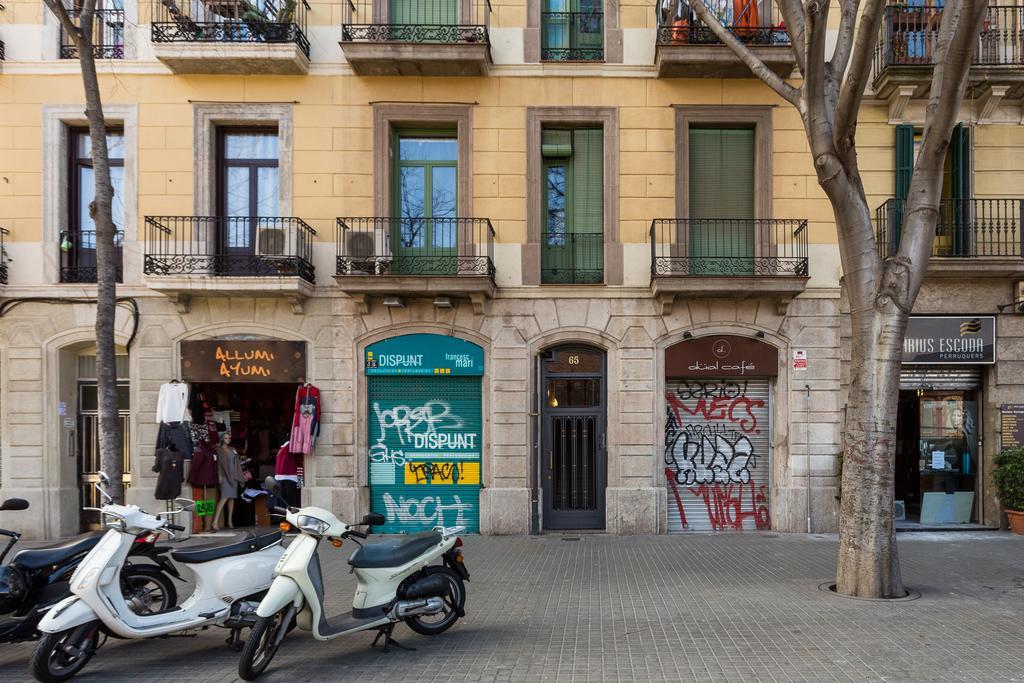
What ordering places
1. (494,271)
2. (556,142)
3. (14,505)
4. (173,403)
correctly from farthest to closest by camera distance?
(556,142), (494,271), (173,403), (14,505)

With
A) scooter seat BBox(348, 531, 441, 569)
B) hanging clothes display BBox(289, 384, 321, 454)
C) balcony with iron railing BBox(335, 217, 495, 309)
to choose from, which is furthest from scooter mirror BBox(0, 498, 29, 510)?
balcony with iron railing BBox(335, 217, 495, 309)

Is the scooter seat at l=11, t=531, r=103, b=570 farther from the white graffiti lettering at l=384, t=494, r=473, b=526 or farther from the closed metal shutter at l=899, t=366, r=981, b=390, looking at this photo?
the closed metal shutter at l=899, t=366, r=981, b=390

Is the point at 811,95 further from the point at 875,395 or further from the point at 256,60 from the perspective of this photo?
the point at 256,60

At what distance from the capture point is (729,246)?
1145 centimetres

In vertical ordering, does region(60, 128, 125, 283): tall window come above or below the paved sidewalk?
above

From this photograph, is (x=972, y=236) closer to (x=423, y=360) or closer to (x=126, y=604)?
(x=423, y=360)

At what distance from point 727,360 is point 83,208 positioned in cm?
1148

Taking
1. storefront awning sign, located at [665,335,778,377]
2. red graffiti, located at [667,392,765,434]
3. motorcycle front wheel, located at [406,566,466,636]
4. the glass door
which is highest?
the glass door

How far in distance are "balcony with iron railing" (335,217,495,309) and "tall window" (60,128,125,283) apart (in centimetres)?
409

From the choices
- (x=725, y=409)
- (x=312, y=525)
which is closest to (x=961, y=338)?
(x=725, y=409)

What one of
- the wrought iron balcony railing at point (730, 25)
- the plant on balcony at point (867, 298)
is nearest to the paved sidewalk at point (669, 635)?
the plant on balcony at point (867, 298)

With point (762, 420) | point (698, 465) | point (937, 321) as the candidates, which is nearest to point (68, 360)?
point (698, 465)

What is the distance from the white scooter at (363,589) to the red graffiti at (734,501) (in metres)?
6.34

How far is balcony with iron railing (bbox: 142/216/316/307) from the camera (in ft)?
34.9
